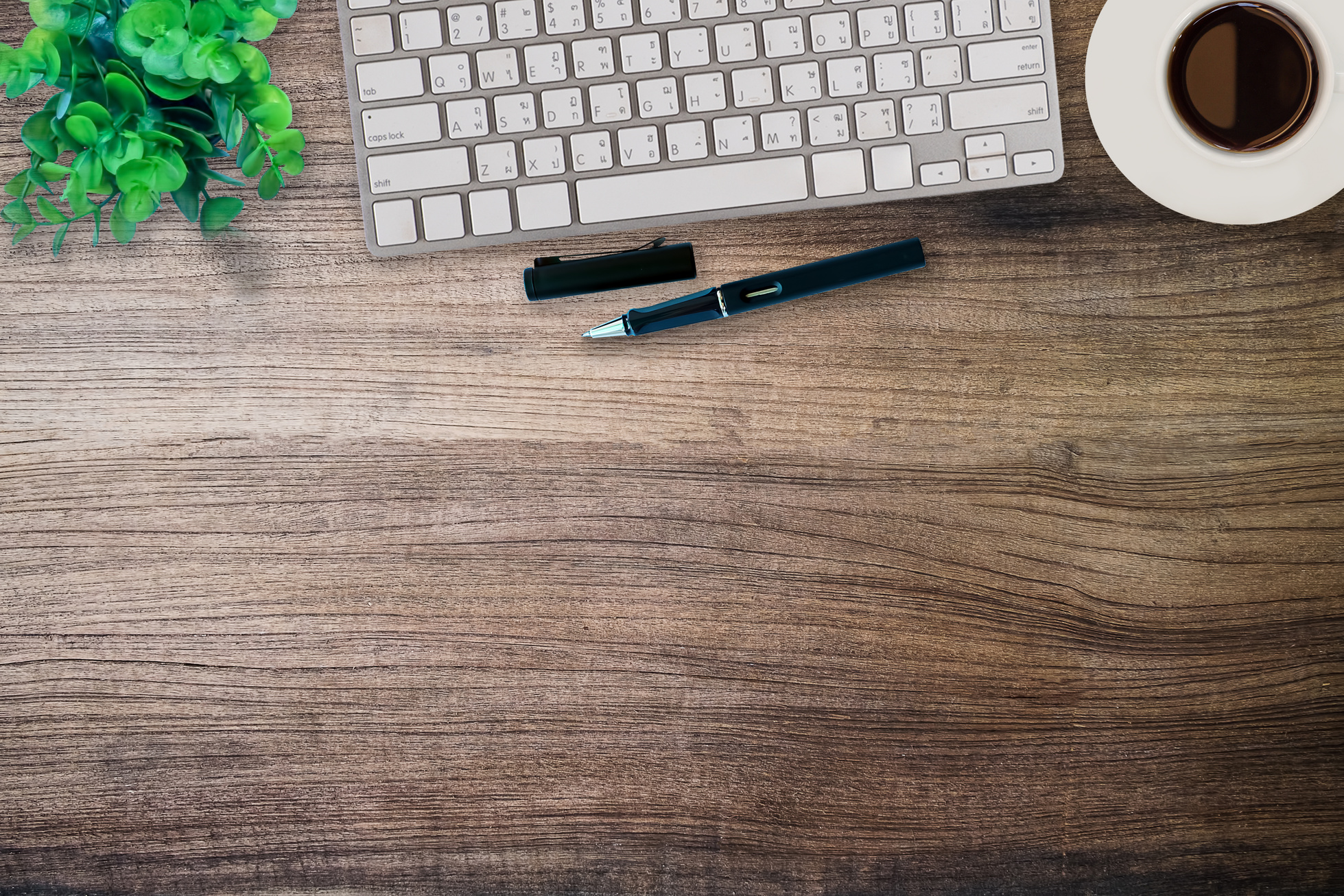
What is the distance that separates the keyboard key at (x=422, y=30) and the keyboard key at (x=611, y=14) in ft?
0.39

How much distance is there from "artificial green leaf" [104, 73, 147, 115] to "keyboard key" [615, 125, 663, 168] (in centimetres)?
34

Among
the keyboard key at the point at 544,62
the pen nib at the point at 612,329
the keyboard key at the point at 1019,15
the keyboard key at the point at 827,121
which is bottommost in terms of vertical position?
the pen nib at the point at 612,329

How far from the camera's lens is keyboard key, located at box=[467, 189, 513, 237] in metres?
0.63

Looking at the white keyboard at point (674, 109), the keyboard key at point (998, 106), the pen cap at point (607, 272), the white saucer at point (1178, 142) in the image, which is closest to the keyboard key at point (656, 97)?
the white keyboard at point (674, 109)

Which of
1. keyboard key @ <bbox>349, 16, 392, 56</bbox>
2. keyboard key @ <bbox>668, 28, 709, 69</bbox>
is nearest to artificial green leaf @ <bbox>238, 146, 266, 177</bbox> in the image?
keyboard key @ <bbox>349, 16, 392, 56</bbox>

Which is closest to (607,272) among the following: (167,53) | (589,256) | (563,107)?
(589,256)

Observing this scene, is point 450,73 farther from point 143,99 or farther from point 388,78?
point 143,99

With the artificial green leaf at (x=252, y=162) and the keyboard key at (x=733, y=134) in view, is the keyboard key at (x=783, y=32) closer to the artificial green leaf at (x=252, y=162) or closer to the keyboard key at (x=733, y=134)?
the keyboard key at (x=733, y=134)

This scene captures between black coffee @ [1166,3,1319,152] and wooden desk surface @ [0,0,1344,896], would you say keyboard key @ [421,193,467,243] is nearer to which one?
wooden desk surface @ [0,0,1344,896]

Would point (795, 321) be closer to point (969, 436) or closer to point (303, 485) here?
point (969, 436)

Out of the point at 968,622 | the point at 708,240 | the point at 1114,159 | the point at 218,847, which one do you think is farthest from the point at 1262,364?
the point at 218,847

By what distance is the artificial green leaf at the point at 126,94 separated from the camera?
0.55 m

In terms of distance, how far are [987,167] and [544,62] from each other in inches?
14.1

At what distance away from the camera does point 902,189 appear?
24.9 inches
